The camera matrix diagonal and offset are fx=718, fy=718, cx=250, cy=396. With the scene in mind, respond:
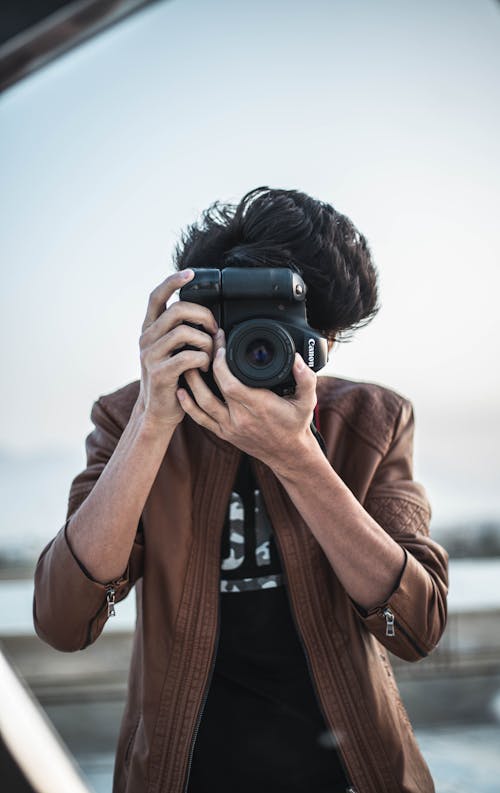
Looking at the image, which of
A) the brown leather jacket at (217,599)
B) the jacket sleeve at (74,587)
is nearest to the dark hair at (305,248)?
the brown leather jacket at (217,599)

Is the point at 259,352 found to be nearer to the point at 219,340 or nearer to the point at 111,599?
the point at 219,340

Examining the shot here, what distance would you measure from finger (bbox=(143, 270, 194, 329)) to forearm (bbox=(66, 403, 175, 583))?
100mm

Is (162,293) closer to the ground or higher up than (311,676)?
higher up

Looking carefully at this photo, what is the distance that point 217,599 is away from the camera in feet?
2.21

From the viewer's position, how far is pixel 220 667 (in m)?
0.68

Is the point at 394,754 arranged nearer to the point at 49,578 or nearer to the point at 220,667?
the point at 220,667

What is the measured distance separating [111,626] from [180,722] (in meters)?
2.55

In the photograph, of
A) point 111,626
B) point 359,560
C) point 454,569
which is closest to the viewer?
point 359,560

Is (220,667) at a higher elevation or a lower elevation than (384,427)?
lower

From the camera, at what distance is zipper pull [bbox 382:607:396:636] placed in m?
0.64

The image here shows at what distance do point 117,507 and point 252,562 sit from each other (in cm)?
16

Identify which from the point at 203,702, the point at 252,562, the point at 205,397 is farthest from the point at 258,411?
the point at 203,702

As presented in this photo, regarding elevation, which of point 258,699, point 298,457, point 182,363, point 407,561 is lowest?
point 258,699

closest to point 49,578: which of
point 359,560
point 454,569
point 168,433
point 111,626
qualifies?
point 168,433
